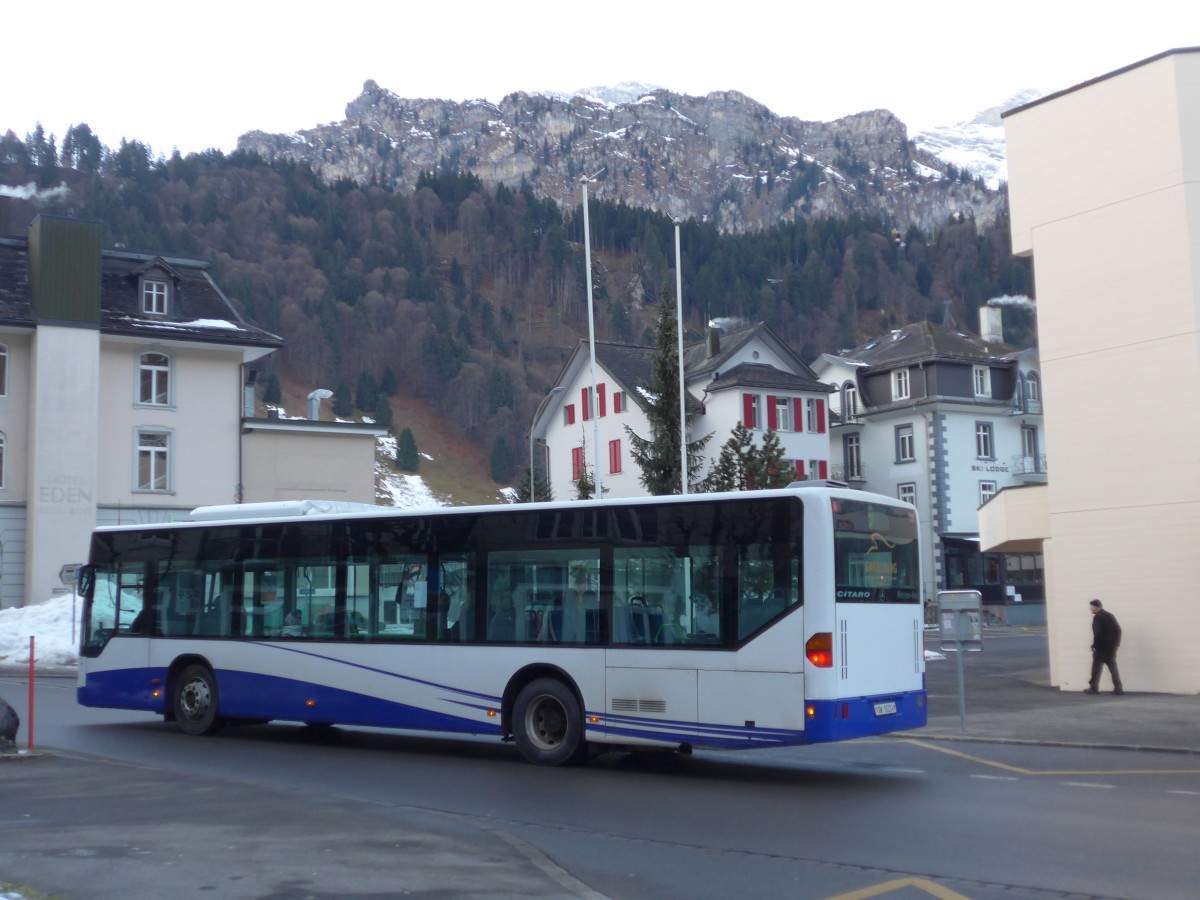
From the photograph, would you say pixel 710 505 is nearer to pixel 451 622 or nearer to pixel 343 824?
pixel 451 622

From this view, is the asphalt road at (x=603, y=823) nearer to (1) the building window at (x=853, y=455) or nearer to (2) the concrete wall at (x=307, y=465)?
(2) the concrete wall at (x=307, y=465)

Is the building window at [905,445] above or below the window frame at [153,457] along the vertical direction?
above

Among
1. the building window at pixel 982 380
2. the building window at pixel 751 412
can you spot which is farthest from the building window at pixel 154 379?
the building window at pixel 982 380

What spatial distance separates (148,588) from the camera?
18.0 meters

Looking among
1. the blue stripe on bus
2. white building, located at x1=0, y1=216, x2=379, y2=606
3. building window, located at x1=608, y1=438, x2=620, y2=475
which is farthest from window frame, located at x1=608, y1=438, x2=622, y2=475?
the blue stripe on bus

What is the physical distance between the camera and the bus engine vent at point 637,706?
13.3m

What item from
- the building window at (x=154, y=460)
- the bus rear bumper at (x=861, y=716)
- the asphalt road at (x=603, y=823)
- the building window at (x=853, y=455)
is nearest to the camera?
the asphalt road at (x=603, y=823)

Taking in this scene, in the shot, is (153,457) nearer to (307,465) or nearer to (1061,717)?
(307,465)

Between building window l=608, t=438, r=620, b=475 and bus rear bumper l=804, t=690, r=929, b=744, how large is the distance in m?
54.5

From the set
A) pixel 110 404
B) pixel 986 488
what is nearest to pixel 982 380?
pixel 986 488

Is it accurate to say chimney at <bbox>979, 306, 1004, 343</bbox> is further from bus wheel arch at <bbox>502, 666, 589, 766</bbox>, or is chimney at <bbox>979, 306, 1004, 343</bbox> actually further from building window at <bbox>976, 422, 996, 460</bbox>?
bus wheel arch at <bbox>502, 666, 589, 766</bbox>

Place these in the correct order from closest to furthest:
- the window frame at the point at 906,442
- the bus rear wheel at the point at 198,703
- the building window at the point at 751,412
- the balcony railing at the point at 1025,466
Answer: the bus rear wheel at the point at 198,703 < the building window at the point at 751,412 < the window frame at the point at 906,442 < the balcony railing at the point at 1025,466

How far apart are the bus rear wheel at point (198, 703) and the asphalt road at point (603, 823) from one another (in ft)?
3.61

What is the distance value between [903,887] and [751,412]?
5822cm
